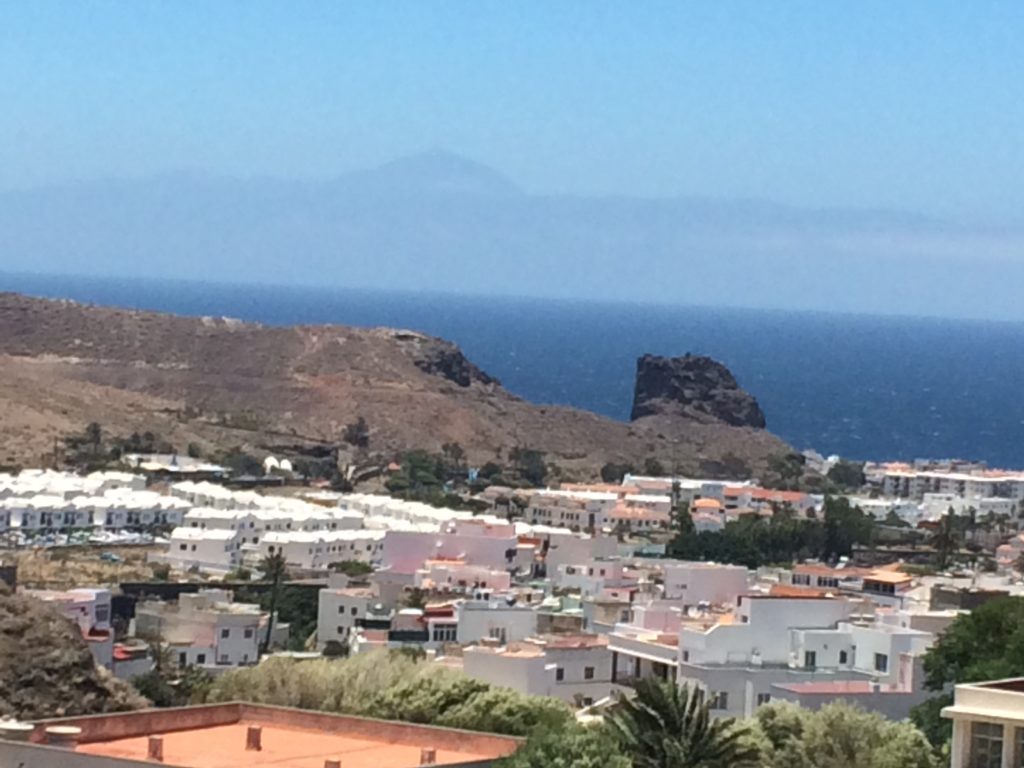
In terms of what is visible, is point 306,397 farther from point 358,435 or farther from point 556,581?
point 556,581

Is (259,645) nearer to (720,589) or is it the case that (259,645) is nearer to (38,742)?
→ (720,589)

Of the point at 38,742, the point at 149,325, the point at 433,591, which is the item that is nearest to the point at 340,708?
the point at 38,742

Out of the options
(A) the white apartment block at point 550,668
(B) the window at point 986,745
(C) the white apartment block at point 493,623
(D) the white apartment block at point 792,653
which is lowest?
(C) the white apartment block at point 493,623

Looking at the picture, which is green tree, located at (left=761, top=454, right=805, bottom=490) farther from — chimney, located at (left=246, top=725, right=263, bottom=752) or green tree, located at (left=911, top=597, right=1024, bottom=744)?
chimney, located at (left=246, top=725, right=263, bottom=752)

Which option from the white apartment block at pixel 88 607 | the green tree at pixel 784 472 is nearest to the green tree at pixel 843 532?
the green tree at pixel 784 472

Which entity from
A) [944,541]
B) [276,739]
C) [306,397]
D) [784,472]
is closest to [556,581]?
[944,541]

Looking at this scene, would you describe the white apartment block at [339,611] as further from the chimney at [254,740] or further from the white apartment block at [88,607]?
the chimney at [254,740]
